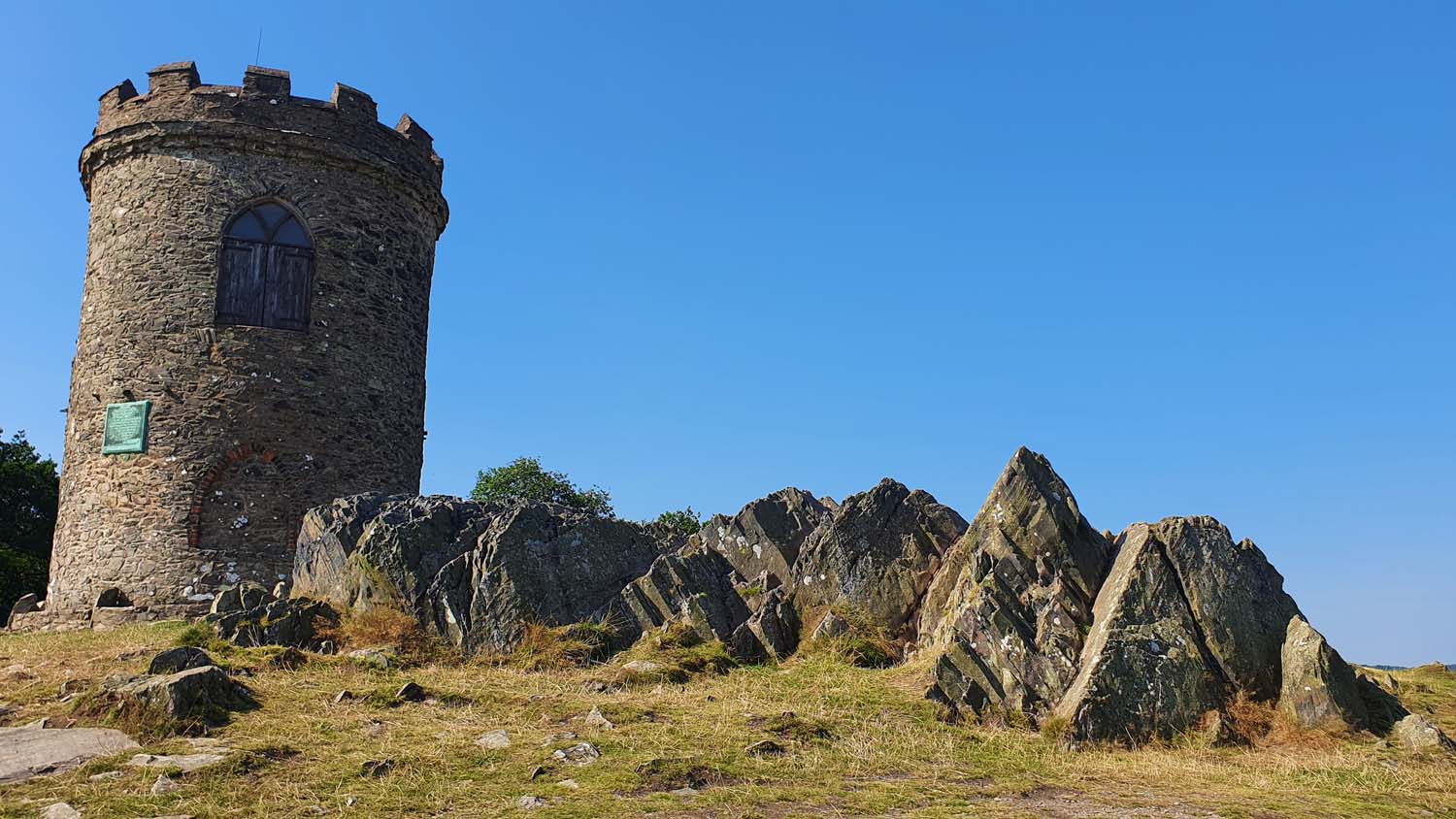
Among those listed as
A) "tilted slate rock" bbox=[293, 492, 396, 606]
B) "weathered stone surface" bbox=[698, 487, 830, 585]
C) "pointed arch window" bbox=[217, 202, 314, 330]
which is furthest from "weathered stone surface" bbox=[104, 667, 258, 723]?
"pointed arch window" bbox=[217, 202, 314, 330]

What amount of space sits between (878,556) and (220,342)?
12852 mm

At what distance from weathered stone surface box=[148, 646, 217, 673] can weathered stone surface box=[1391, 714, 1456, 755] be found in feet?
42.3

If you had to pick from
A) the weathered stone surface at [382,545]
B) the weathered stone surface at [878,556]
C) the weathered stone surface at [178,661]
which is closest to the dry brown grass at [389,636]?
the weathered stone surface at [382,545]

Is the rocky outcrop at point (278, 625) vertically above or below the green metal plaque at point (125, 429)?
below

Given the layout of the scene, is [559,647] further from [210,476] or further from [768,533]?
[210,476]

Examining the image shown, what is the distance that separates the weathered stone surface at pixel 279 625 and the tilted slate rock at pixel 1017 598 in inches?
325

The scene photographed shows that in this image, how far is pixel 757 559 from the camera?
1727 cm

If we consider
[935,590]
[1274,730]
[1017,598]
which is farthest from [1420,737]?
[935,590]

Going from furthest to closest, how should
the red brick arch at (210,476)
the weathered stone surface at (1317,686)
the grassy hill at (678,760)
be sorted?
the red brick arch at (210,476) < the weathered stone surface at (1317,686) < the grassy hill at (678,760)

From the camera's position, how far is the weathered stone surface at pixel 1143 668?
11.7m

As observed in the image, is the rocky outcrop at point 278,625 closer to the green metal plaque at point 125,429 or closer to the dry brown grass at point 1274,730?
the green metal plaque at point 125,429

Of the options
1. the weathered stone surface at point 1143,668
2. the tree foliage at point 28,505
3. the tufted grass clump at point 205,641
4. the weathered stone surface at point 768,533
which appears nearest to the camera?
the weathered stone surface at point 1143,668

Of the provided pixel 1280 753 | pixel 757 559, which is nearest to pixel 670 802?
pixel 1280 753

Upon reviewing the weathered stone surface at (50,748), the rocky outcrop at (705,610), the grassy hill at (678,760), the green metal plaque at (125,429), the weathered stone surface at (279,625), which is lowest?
the weathered stone surface at (50,748)
